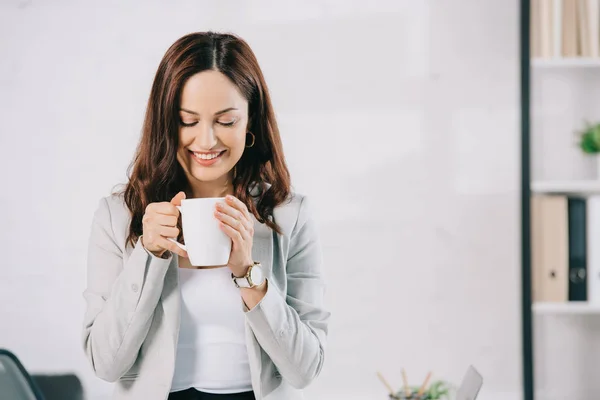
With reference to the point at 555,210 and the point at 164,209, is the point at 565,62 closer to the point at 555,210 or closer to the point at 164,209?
the point at 555,210

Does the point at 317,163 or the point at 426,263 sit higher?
the point at 317,163

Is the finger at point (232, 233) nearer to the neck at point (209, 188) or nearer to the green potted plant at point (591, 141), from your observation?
the neck at point (209, 188)

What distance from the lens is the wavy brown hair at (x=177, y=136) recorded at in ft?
4.00

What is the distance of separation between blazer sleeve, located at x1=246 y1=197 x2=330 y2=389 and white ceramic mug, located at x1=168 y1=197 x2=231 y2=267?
117mm

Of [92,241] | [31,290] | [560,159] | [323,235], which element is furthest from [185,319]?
[560,159]

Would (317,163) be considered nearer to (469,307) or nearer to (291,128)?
(291,128)

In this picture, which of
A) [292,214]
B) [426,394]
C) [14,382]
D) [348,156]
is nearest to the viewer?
[292,214]

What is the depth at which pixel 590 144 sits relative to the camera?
6.86 feet

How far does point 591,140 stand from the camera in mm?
2086

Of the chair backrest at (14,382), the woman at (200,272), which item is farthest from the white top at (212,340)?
the chair backrest at (14,382)

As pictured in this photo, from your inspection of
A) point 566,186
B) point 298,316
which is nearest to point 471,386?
point 298,316

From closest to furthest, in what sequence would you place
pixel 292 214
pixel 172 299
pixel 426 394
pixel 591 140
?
pixel 172 299 < pixel 292 214 < pixel 426 394 < pixel 591 140

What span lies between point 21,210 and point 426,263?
1.24 m

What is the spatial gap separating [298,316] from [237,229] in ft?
0.77
